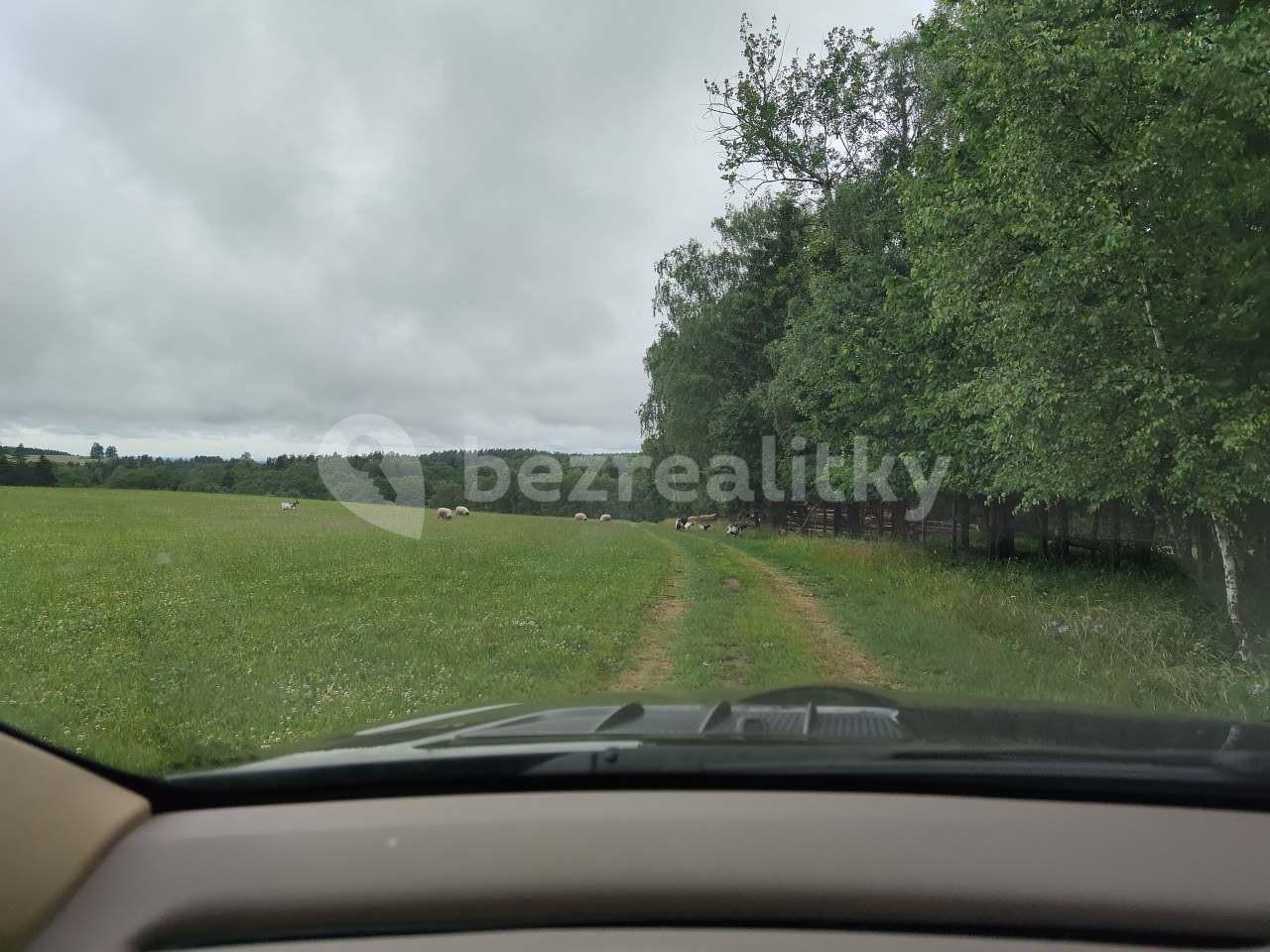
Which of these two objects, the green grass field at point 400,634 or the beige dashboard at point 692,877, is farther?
the green grass field at point 400,634

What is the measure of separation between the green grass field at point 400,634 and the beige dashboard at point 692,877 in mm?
1703

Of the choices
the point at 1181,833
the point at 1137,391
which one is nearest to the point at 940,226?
the point at 1137,391

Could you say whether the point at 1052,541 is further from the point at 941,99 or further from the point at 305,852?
the point at 305,852

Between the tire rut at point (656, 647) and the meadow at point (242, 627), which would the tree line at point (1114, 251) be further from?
the meadow at point (242, 627)

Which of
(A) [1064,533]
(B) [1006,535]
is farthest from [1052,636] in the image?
(B) [1006,535]

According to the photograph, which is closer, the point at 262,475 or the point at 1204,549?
the point at 262,475

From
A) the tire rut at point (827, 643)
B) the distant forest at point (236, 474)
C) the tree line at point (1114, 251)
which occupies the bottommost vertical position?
the tire rut at point (827, 643)

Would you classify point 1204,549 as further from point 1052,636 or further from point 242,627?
point 242,627

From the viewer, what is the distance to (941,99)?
14789 millimetres

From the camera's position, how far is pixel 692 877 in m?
1.73

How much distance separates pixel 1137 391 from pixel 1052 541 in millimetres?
13285

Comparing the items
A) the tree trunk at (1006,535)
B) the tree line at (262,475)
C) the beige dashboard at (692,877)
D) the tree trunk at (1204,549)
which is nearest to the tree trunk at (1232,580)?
the tree trunk at (1204,549)

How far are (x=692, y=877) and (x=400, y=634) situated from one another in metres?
6.77

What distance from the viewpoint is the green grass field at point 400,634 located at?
18.0ft
